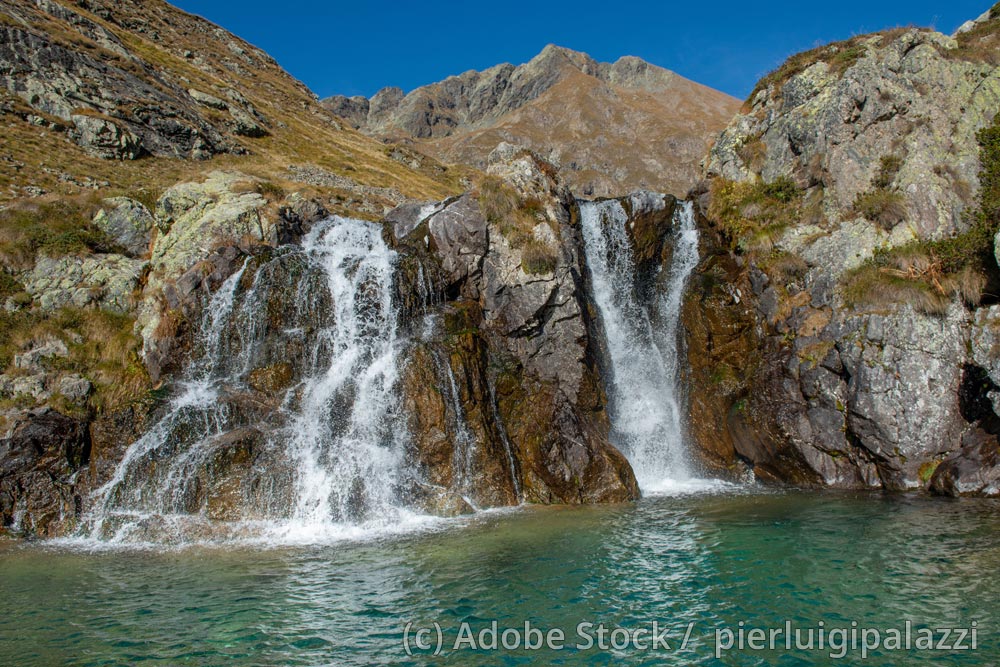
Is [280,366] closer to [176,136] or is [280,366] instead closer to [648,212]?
[648,212]

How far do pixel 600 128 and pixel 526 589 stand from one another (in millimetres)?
163178

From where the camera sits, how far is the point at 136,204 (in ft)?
88.5

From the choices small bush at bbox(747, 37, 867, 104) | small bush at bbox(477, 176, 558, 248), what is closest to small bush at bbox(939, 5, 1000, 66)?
small bush at bbox(747, 37, 867, 104)

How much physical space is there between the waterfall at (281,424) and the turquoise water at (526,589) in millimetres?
2173

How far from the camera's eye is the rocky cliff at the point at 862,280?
1789 cm

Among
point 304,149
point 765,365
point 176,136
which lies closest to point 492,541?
point 765,365

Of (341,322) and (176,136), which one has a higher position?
(176,136)

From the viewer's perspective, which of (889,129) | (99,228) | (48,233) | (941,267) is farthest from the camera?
(99,228)

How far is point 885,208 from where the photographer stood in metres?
Result: 21.4

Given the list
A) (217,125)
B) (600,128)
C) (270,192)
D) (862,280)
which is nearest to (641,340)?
(862,280)

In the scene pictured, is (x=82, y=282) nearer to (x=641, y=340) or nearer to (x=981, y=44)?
(x=641, y=340)

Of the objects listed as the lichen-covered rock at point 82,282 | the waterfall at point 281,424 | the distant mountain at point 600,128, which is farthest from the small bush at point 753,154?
the distant mountain at point 600,128

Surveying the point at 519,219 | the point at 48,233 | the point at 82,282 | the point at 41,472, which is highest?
the point at 48,233

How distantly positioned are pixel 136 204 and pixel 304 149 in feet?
135
